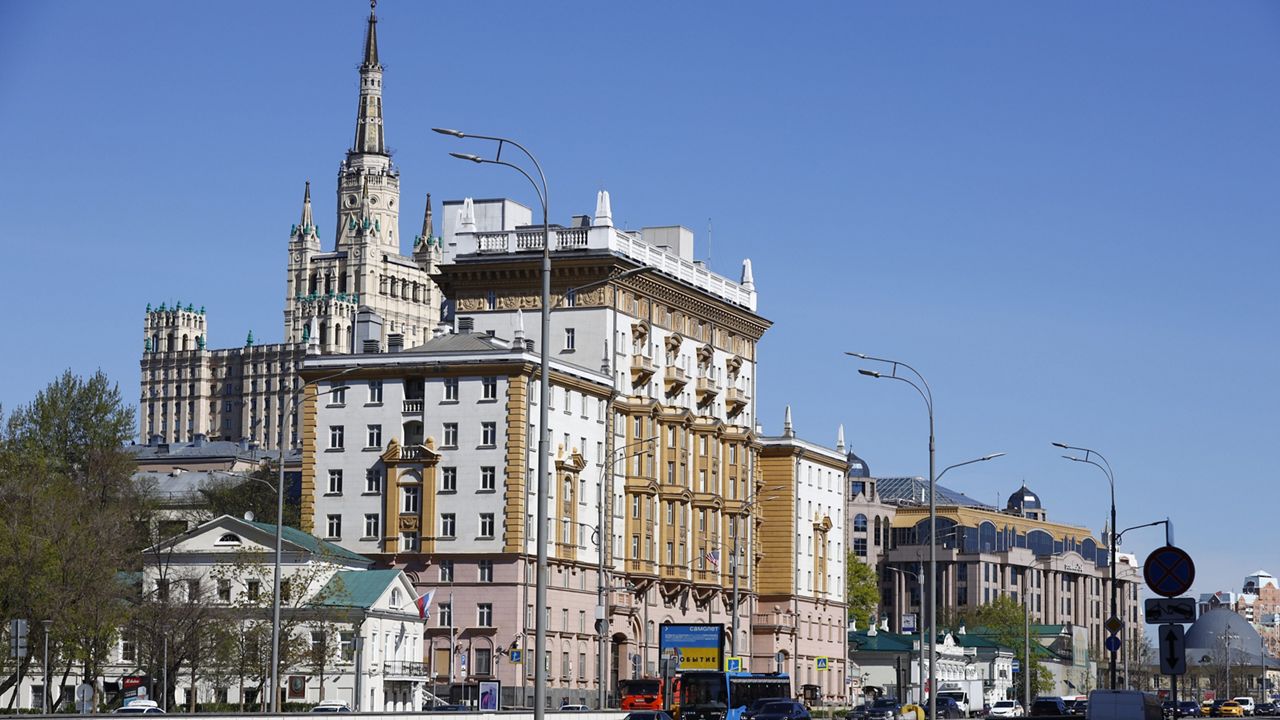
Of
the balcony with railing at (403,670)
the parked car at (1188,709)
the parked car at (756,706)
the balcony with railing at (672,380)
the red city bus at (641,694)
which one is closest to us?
the parked car at (756,706)

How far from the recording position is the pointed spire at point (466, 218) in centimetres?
13562

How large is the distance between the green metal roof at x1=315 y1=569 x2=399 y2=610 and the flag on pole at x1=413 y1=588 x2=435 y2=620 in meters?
4.01

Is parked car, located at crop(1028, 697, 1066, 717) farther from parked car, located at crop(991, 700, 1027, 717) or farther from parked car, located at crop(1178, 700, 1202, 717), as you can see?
parked car, located at crop(991, 700, 1027, 717)

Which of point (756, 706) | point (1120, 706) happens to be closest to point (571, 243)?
point (756, 706)

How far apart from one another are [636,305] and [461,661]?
2909cm

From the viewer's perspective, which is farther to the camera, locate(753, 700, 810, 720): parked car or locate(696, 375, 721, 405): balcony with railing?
locate(696, 375, 721, 405): balcony with railing

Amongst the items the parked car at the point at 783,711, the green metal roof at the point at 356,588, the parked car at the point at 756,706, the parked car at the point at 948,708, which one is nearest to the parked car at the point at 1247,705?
the parked car at the point at 948,708

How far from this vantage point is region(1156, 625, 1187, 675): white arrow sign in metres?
33.6

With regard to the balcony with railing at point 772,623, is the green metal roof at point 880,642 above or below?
below

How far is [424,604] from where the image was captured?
115m

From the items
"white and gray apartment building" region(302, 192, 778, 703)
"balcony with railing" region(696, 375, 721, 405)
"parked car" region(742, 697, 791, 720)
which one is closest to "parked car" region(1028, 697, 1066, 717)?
"parked car" region(742, 697, 791, 720)

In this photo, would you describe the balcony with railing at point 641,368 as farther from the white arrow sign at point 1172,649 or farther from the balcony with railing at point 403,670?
the white arrow sign at point 1172,649

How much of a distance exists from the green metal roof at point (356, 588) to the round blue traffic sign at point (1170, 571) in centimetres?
7228

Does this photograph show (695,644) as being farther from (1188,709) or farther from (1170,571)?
(1170,571)
